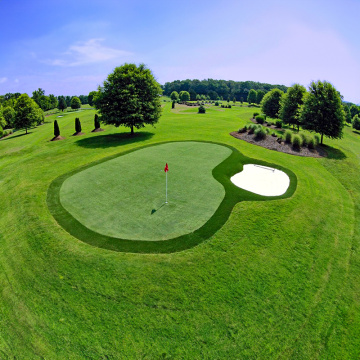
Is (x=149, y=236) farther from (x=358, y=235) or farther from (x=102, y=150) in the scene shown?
(x=102, y=150)

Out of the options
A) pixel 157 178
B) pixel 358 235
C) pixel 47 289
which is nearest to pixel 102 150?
pixel 157 178

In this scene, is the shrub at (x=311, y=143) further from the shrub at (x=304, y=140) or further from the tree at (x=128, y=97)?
the tree at (x=128, y=97)

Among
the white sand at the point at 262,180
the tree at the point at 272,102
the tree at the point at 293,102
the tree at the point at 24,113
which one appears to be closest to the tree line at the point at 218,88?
the tree at the point at 272,102

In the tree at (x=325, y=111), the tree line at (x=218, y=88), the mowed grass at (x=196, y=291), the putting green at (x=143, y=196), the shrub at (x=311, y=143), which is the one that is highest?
the tree line at (x=218, y=88)

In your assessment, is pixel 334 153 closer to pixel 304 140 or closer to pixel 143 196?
pixel 304 140

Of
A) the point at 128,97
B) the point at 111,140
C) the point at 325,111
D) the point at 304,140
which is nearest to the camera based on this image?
the point at 304,140

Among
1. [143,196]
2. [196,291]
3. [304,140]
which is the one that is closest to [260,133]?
[304,140]
